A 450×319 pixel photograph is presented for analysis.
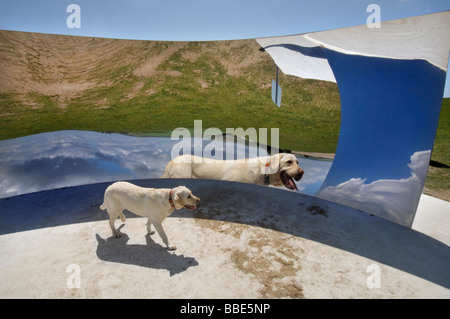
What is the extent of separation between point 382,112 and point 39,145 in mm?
10242

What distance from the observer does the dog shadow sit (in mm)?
5523

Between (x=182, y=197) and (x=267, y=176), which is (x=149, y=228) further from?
(x=267, y=176)

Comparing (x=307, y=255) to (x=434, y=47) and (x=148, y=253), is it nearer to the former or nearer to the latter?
(x=148, y=253)

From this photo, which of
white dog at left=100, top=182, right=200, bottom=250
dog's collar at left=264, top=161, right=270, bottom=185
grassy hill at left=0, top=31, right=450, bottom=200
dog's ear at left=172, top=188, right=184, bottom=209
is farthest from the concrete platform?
grassy hill at left=0, top=31, right=450, bottom=200

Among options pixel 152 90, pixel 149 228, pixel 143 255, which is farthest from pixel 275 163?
pixel 152 90

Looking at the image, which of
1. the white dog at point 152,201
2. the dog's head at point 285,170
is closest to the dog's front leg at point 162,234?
the white dog at point 152,201

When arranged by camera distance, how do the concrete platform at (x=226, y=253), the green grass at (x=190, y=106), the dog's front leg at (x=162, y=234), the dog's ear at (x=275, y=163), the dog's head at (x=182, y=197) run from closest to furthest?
the concrete platform at (x=226, y=253) < the dog's head at (x=182, y=197) < the dog's front leg at (x=162, y=234) < the dog's ear at (x=275, y=163) < the green grass at (x=190, y=106)

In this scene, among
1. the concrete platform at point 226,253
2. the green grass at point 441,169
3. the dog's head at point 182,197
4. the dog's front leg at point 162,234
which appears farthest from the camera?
the green grass at point 441,169

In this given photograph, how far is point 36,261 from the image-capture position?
5.64 metres

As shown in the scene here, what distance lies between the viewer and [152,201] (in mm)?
5707

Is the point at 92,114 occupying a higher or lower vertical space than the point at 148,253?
higher

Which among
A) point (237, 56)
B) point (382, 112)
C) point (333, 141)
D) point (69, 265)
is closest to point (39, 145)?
point (69, 265)

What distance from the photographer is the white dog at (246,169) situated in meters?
7.31

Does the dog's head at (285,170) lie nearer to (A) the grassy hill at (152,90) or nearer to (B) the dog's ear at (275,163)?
(B) the dog's ear at (275,163)
